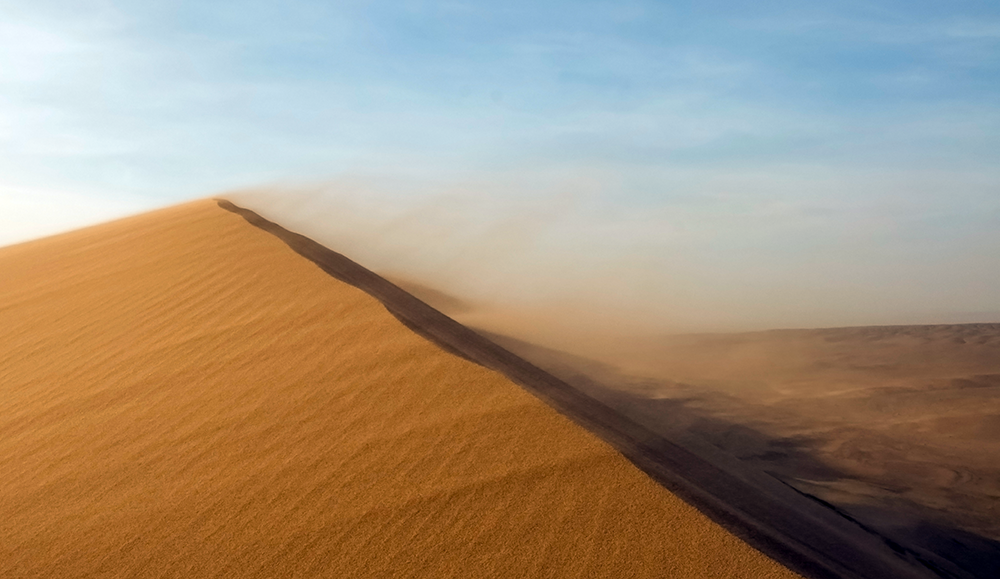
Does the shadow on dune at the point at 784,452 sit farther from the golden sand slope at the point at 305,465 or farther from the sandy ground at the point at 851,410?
the golden sand slope at the point at 305,465

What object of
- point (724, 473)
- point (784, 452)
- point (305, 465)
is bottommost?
point (784, 452)

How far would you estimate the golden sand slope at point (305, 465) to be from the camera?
258cm

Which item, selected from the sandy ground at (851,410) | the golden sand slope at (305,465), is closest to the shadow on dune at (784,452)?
the sandy ground at (851,410)

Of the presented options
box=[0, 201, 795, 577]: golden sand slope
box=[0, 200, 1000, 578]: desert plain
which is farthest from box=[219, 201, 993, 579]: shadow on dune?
box=[0, 201, 795, 577]: golden sand slope

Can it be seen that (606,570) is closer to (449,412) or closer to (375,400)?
(449,412)

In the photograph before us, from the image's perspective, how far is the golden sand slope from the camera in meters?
2.58

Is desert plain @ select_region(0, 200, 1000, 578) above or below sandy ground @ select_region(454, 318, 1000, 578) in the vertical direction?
above

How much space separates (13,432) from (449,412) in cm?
296

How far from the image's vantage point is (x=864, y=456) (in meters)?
6.46

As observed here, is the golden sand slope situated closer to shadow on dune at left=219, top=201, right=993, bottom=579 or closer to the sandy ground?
shadow on dune at left=219, top=201, right=993, bottom=579

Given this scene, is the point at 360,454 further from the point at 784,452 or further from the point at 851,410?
the point at 851,410

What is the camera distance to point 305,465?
3.17 metres

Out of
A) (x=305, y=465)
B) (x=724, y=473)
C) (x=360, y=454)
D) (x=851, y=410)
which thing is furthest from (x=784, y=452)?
(x=305, y=465)

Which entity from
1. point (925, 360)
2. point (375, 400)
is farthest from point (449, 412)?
point (925, 360)
